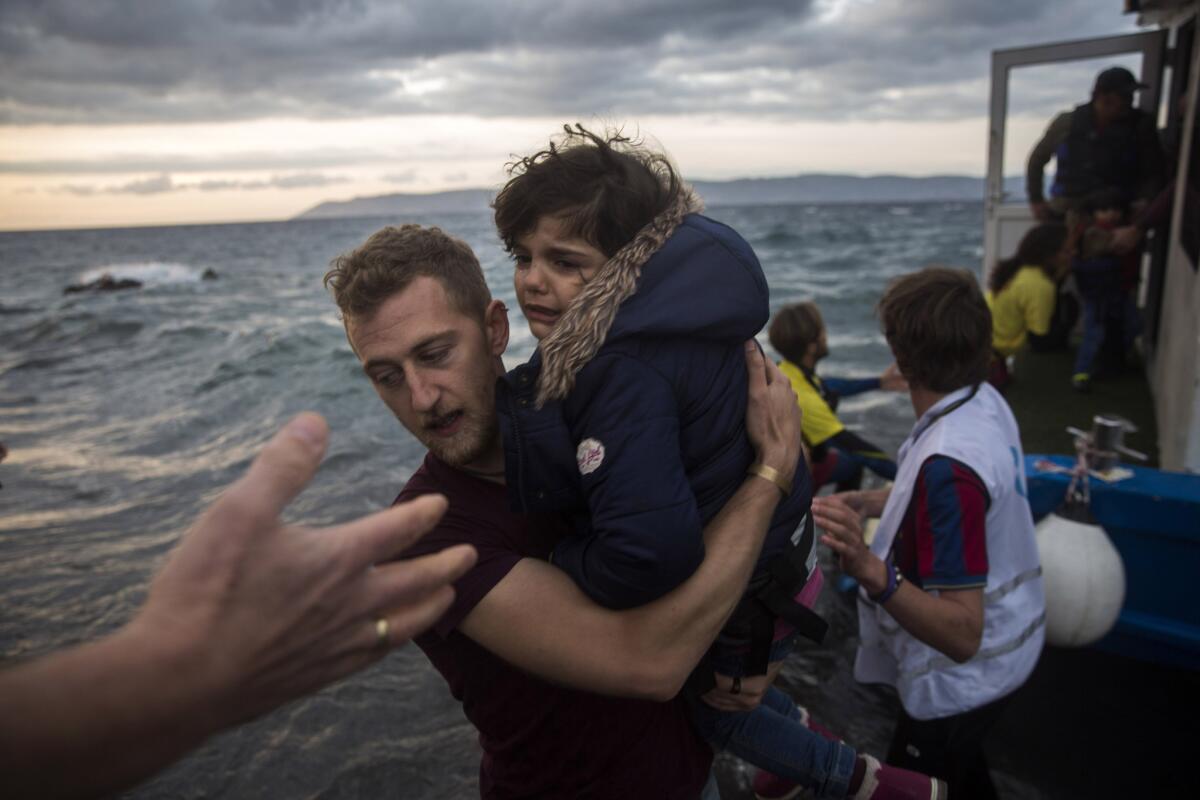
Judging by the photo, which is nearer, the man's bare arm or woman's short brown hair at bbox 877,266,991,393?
the man's bare arm

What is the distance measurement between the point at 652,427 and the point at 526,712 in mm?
863

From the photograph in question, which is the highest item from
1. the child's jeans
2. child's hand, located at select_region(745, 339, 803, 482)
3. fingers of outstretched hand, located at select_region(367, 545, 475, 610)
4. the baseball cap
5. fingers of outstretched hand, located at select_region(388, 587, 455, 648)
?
the baseball cap

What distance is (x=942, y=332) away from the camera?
2.84 metres

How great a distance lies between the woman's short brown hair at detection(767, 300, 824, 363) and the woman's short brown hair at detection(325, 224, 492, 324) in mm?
3748

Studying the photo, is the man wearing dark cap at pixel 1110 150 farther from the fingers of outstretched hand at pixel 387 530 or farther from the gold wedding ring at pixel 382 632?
the gold wedding ring at pixel 382 632

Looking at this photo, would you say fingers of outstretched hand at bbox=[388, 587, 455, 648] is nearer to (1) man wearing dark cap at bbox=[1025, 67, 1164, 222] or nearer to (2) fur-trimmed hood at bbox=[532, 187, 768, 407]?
(2) fur-trimmed hood at bbox=[532, 187, 768, 407]

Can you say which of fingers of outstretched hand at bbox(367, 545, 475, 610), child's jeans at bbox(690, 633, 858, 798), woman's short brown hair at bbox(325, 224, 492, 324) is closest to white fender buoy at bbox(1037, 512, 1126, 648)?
child's jeans at bbox(690, 633, 858, 798)

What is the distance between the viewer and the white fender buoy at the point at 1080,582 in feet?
11.6

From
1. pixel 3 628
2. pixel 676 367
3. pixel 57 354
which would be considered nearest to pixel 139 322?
pixel 57 354

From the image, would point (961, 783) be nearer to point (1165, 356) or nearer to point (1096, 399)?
point (1165, 356)

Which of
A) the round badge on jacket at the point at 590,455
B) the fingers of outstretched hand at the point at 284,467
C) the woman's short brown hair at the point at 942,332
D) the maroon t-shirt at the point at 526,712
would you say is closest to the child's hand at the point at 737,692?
the maroon t-shirt at the point at 526,712

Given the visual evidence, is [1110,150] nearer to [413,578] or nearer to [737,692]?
[737,692]

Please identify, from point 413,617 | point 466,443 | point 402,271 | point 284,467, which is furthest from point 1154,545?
point 284,467

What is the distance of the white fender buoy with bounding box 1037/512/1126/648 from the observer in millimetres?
3535
